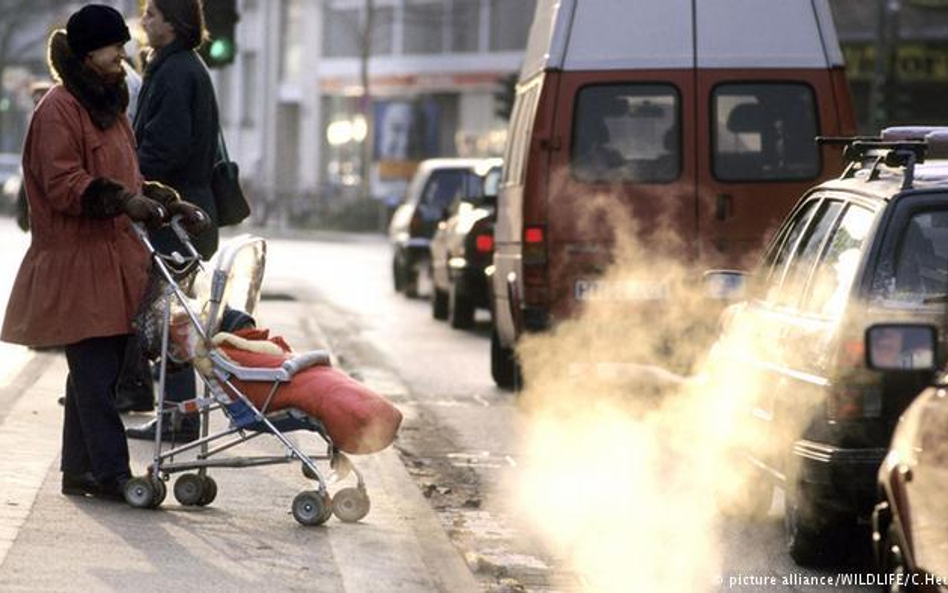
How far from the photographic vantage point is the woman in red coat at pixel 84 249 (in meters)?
9.07

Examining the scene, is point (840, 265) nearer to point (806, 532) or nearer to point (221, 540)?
point (806, 532)

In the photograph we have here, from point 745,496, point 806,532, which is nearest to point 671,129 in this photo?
point 745,496

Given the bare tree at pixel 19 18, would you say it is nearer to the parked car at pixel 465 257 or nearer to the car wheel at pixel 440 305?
the car wheel at pixel 440 305

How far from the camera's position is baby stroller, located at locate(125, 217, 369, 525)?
8.97 m

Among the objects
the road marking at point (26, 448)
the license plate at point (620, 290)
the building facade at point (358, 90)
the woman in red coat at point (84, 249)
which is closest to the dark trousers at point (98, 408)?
the woman in red coat at point (84, 249)

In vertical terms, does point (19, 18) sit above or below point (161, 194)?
below

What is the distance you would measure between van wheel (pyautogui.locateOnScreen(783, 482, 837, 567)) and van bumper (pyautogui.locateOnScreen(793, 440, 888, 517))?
128 mm

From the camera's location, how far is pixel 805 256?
938 centimetres

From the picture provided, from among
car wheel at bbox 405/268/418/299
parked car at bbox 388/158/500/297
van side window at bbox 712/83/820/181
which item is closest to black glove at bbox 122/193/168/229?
van side window at bbox 712/83/820/181

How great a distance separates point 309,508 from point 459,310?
573 inches

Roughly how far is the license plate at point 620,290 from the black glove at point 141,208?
629 cm

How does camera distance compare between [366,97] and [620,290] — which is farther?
[366,97]

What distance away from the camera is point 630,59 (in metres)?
15.1

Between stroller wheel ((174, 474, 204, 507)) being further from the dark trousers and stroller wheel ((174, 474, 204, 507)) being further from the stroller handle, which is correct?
the stroller handle
